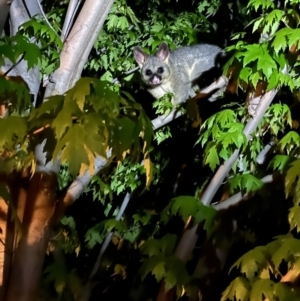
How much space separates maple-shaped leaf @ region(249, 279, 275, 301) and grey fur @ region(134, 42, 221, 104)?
95.0 inches

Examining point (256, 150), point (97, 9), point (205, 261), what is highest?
point (97, 9)

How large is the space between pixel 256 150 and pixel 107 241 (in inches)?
55.6

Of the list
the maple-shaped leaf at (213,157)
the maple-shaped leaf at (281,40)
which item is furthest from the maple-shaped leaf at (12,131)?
the maple-shaped leaf at (281,40)

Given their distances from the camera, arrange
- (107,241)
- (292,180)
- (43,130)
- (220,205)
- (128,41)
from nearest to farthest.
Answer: (43,130) → (292,180) → (220,205) → (107,241) → (128,41)

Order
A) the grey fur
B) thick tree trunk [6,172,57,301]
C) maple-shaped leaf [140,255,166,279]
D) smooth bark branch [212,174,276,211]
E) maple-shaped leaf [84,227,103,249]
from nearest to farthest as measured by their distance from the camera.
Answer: thick tree trunk [6,172,57,301] → maple-shaped leaf [140,255,166,279] → smooth bark branch [212,174,276,211] → maple-shaped leaf [84,227,103,249] → the grey fur

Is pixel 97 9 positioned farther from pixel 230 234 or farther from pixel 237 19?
pixel 237 19

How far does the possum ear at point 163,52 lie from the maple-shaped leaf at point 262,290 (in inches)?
98.0

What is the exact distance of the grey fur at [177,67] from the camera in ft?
13.9

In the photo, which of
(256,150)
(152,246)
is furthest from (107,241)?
(256,150)

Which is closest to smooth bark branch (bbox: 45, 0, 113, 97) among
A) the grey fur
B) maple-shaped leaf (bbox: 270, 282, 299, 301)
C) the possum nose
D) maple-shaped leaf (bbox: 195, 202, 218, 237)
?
maple-shaped leaf (bbox: 195, 202, 218, 237)

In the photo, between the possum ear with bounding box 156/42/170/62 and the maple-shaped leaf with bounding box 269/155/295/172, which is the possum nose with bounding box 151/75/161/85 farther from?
the maple-shaped leaf with bounding box 269/155/295/172

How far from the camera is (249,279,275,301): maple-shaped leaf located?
1889mm

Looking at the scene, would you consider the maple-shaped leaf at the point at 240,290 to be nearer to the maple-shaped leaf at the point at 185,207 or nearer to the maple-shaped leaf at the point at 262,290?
the maple-shaped leaf at the point at 262,290

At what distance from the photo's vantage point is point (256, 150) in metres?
3.12
